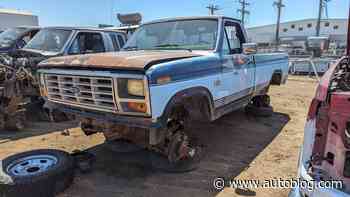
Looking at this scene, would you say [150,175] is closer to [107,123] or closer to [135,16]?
[107,123]

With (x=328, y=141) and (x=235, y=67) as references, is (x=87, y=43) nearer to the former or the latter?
(x=235, y=67)

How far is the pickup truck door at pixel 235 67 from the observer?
4387 mm

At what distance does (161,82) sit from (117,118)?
2.12 feet

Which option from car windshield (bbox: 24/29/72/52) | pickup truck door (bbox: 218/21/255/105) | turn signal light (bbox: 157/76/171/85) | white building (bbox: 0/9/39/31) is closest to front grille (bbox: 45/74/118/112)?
turn signal light (bbox: 157/76/171/85)

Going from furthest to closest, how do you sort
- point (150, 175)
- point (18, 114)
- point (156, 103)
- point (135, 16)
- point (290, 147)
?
point (135, 16) → point (18, 114) → point (290, 147) → point (150, 175) → point (156, 103)

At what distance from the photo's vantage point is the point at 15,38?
27.0 feet

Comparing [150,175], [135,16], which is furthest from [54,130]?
[135,16]

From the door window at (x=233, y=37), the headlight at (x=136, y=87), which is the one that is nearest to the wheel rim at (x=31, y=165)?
the headlight at (x=136, y=87)

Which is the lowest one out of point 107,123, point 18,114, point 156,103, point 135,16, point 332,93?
point 18,114

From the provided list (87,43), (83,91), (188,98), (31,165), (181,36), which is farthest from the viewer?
(87,43)

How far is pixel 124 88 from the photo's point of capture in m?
2.97

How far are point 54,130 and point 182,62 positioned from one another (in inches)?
143

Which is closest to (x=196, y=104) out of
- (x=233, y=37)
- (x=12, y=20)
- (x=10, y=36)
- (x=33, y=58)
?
(x=233, y=37)

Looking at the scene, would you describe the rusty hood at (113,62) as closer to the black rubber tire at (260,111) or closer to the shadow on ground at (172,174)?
the shadow on ground at (172,174)
